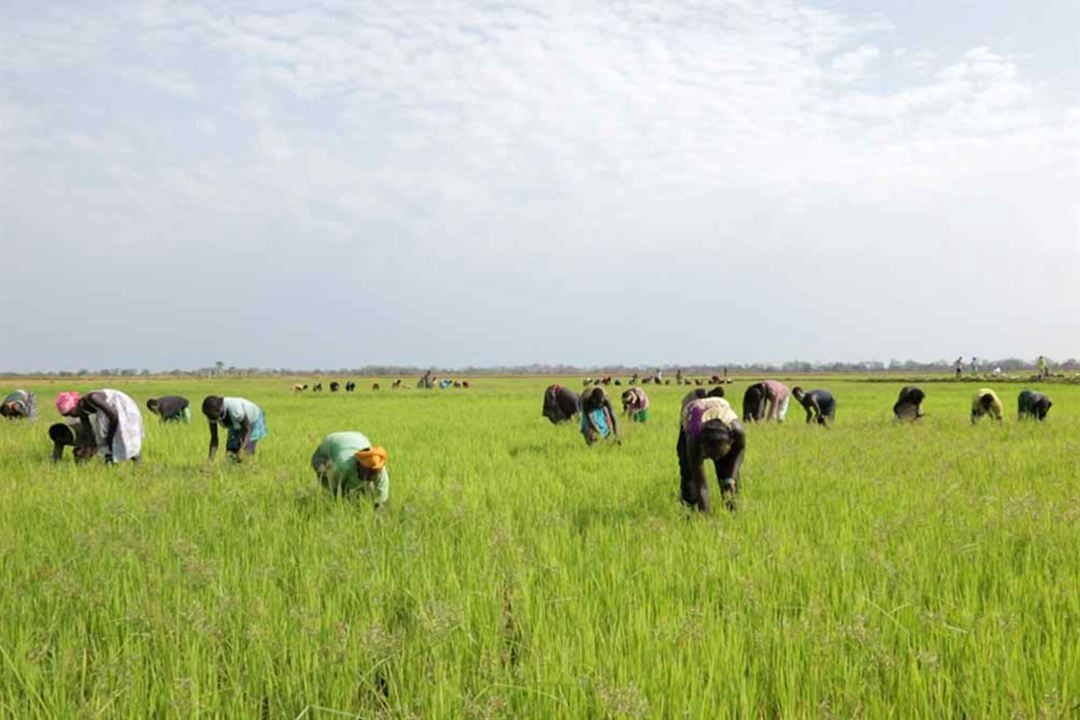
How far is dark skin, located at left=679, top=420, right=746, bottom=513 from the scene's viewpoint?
5012mm

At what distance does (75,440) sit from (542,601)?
882cm

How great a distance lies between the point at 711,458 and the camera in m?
5.20

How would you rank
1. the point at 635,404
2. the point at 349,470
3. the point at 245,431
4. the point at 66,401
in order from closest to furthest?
the point at 349,470 → the point at 245,431 → the point at 66,401 → the point at 635,404

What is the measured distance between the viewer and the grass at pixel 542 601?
256cm

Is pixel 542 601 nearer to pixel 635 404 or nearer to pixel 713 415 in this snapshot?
pixel 713 415

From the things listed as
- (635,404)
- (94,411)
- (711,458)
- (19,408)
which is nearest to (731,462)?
(711,458)

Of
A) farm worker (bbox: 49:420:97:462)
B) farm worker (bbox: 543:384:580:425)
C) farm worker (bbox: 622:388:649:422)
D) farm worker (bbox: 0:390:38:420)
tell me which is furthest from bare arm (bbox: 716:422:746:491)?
farm worker (bbox: 0:390:38:420)

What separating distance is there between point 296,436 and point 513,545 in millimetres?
9977

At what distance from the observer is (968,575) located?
3820 mm

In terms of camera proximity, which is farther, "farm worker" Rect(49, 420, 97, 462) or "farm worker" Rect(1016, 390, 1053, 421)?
"farm worker" Rect(1016, 390, 1053, 421)

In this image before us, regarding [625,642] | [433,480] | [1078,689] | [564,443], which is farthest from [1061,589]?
[564,443]

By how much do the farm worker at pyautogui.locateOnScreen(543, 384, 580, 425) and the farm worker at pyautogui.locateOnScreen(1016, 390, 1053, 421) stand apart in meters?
9.81

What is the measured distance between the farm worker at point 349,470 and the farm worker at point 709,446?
2.53 meters

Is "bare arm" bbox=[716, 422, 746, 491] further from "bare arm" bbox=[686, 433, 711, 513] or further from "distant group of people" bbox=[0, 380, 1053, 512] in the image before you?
"bare arm" bbox=[686, 433, 711, 513]
